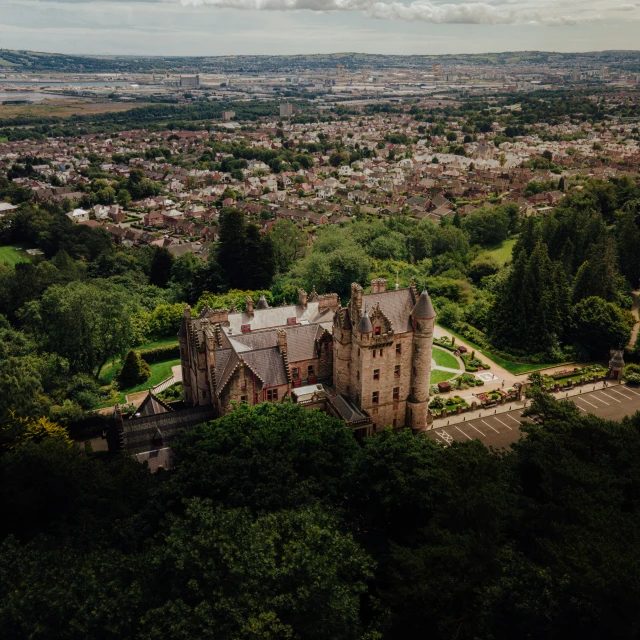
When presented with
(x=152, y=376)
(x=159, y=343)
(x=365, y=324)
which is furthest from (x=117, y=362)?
(x=365, y=324)

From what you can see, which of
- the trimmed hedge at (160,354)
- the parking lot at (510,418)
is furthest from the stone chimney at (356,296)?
the trimmed hedge at (160,354)

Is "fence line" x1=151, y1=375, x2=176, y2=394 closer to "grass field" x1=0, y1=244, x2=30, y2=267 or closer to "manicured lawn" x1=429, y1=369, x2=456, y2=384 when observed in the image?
"manicured lawn" x1=429, y1=369, x2=456, y2=384

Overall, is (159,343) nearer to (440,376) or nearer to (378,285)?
(378,285)

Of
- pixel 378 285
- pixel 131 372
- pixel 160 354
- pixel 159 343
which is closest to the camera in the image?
pixel 378 285

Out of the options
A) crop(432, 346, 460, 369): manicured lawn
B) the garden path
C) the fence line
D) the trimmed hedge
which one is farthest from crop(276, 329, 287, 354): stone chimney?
the garden path

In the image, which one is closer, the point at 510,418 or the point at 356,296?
the point at 356,296

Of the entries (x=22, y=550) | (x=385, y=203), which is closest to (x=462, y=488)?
(x=22, y=550)

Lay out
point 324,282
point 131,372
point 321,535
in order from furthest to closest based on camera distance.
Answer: point 324,282 < point 131,372 < point 321,535
